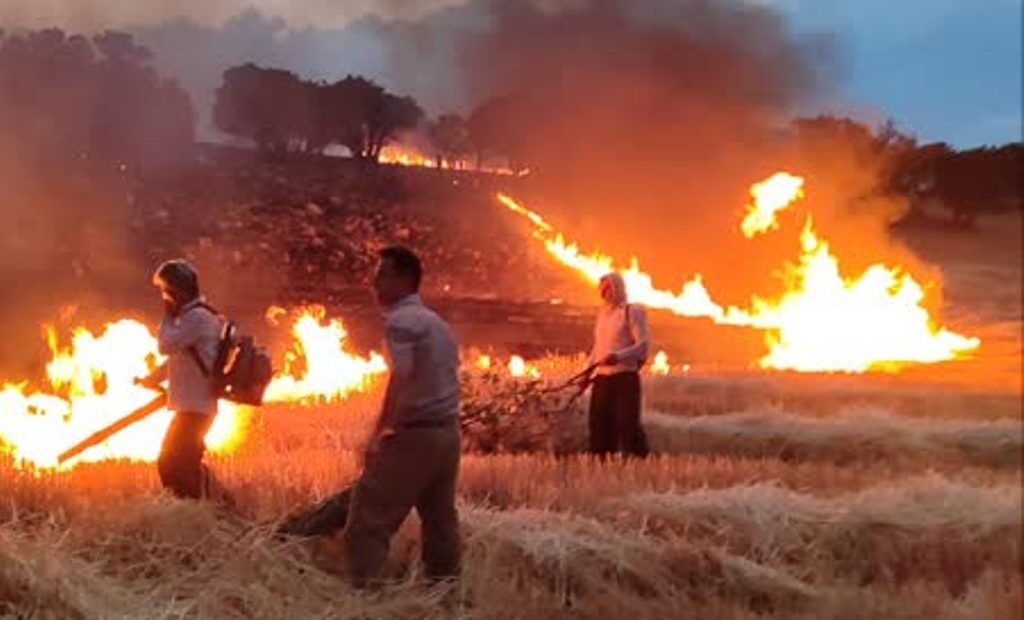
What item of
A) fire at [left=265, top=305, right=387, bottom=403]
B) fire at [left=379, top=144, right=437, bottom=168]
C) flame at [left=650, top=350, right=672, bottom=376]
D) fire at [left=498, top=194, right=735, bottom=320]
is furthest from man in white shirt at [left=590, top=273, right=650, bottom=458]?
flame at [left=650, top=350, right=672, bottom=376]

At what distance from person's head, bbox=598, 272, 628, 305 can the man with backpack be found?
14.8ft

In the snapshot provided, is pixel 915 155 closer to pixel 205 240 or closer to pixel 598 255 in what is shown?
pixel 598 255

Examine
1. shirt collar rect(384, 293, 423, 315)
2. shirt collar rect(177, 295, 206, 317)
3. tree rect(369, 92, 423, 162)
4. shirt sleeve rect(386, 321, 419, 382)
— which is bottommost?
shirt sleeve rect(386, 321, 419, 382)

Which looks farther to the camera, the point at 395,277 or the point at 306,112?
the point at 306,112

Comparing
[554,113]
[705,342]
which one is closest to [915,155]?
[705,342]

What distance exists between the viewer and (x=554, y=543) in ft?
26.1

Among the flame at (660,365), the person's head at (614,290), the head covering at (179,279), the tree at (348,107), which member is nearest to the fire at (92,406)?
the head covering at (179,279)

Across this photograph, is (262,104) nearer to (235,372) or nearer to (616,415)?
(616,415)

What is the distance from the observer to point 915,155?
38312 mm

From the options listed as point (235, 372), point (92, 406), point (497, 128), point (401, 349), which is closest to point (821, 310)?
point (497, 128)

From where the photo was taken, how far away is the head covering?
301 inches

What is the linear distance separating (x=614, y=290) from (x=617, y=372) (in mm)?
638

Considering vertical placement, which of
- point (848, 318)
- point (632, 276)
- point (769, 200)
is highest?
point (769, 200)

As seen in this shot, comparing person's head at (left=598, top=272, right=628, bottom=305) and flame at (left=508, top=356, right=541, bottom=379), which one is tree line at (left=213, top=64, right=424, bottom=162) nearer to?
person's head at (left=598, top=272, right=628, bottom=305)
